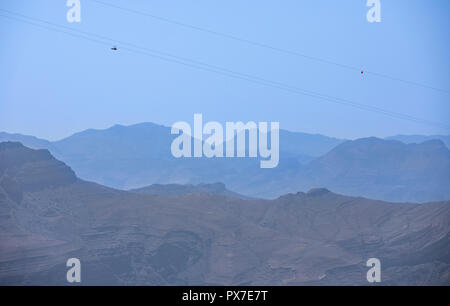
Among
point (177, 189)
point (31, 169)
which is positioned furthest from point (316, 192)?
point (31, 169)

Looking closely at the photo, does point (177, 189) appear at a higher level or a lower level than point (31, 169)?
higher

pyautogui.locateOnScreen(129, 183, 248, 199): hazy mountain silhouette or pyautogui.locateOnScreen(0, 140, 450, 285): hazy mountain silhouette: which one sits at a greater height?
pyautogui.locateOnScreen(129, 183, 248, 199): hazy mountain silhouette

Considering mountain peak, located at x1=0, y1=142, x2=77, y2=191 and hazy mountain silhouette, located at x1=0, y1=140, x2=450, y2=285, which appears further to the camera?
mountain peak, located at x1=0, y1=142, x2=77, y2=191

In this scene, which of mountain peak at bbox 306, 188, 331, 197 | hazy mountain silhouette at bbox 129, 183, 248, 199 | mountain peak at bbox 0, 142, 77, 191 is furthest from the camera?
hazy mountain silhouette at bbox 129, 183, 248, 199

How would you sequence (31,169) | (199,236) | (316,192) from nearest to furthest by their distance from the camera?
(199,236) < (31,169) < (316,192)

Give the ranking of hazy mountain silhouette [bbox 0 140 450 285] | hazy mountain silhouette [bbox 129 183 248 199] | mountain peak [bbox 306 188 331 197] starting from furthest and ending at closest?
hazy mountain silhouette [bbox 129 183 248 199], mountain peak [bbox 306 188 331 197], hazy mountain silhouette [bbox 0 140 450 285]

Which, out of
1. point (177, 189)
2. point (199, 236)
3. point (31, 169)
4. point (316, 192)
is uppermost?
point (177, 189)

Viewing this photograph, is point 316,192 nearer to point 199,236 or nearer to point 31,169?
point 199,236

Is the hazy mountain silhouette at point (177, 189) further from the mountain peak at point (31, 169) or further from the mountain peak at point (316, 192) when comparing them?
the mountain peak at point (316, 192)

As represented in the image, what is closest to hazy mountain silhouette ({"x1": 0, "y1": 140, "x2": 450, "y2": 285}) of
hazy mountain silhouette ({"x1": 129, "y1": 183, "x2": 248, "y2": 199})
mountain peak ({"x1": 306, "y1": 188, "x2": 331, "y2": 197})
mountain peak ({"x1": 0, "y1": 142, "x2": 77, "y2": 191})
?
mountain peak ({"x1": 0, "y1": 142, "x2": 77, "y2": 191})

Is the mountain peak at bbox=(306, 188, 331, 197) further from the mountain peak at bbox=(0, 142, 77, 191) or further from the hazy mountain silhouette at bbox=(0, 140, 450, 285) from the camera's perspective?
the mountain peak at bbox=(0, 142, 77, 191)
